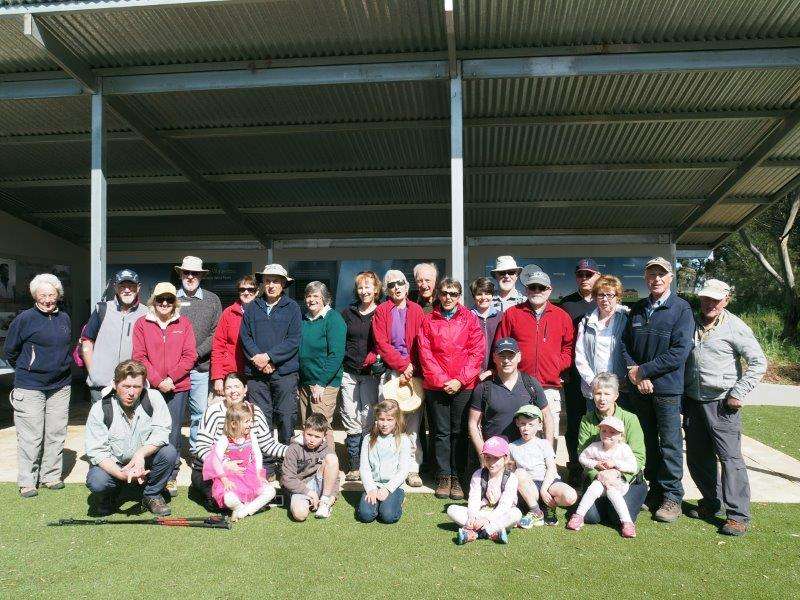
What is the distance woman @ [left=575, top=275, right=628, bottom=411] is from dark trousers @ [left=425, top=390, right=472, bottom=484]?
2.92 ft

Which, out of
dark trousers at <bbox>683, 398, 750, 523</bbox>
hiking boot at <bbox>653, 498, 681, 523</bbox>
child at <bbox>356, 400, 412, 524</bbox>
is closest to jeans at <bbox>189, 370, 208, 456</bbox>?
child at <bbox>356, 400, 412, 524</bbox>

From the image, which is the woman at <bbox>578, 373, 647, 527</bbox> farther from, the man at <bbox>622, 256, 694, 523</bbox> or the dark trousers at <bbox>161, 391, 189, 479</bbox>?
the dark trousers at <bbox>161, 391, 189, 479</bbox>

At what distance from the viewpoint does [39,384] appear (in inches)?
190

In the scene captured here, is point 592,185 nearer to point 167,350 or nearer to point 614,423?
point 614,423

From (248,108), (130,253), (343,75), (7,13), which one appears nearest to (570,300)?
(343,75)

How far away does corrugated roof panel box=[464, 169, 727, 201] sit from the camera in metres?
9.75

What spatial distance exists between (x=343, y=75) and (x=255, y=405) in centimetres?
373

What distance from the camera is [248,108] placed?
7.80 metres

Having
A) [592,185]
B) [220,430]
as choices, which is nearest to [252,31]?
[220,430]

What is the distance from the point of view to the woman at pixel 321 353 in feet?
16.5

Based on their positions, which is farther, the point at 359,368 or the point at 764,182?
the point at 764,182

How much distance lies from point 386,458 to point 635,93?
18.1 ft

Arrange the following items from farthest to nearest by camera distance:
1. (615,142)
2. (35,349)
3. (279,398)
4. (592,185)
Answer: (592,185) → (615,142) → (279,398) → (35,349)

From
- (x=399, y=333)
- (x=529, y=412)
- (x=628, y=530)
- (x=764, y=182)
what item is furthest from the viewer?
(x=764, y=182)
